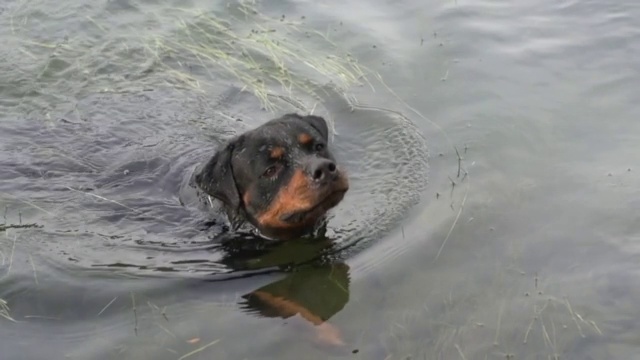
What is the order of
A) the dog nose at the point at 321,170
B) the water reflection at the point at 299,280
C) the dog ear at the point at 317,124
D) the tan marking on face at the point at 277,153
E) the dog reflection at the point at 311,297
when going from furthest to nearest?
the dog ear at the point at 317,124 < the tan marking on face at the point at 277,153 < the dog nose at the point at 321,170 < the water reflection at the point at 299,280 < the dog reflection at the point at 311,297

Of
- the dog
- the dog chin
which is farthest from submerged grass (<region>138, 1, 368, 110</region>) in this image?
the dog chin

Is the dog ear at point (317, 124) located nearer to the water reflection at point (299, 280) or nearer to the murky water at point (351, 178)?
the murky water at point (351, 178)

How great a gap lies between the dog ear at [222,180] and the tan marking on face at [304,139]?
64cm

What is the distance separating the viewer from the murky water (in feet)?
16.1

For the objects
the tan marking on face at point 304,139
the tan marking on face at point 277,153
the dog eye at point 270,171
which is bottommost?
the dog eye at point 270,171

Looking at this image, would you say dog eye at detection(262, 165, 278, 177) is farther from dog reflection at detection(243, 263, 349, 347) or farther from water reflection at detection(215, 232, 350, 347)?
dog reflection at detection(243, 263, 349, 347)

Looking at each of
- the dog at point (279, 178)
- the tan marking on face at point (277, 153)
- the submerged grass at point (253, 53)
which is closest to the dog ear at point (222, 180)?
the dog at point (279, 178)

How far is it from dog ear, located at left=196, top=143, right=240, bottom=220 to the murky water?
1.28 feet

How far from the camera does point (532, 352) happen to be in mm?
4508

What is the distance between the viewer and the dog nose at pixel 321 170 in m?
5.46

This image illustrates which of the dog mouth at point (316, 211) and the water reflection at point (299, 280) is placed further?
the dog mouth at point (316, 211)

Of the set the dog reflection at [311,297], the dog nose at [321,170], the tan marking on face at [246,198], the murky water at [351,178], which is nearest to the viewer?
the murky water at [351,178]

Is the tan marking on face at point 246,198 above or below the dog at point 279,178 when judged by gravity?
below

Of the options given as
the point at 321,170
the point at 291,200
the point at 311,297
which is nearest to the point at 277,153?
the point at 291,200
